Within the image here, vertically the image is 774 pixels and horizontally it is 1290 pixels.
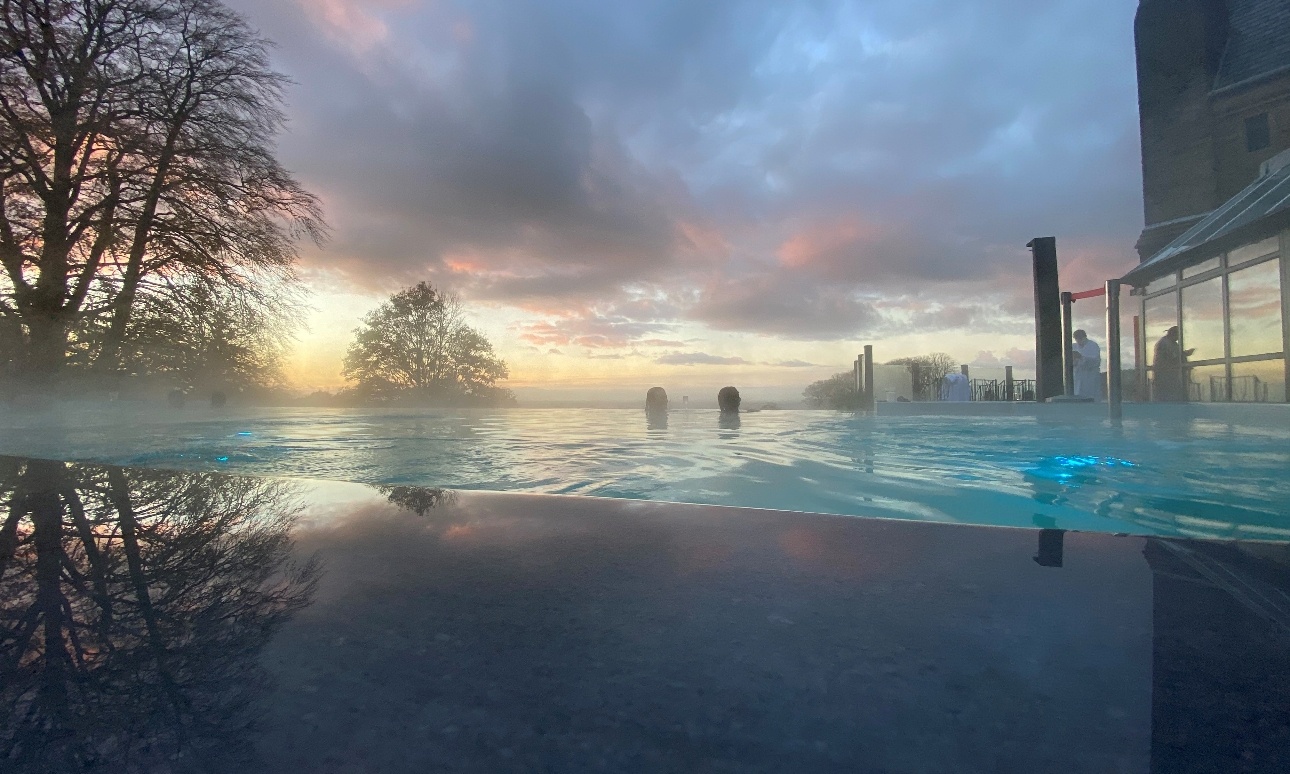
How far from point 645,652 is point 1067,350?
13783mm

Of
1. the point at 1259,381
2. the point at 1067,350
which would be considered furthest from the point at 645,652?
the point at 1259,381

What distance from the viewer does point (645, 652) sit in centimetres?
133

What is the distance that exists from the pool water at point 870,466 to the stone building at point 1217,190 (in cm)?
286

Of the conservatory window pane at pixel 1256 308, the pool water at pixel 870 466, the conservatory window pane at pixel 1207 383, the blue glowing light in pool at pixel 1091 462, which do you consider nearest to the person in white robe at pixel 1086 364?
the conservatory window pane at pixel 1207 383

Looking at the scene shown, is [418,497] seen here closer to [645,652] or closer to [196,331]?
[645,652]

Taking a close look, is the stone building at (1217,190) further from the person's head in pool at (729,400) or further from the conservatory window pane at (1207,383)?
the person's head in pool at (729,400)

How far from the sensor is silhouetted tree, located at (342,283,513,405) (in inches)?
1032

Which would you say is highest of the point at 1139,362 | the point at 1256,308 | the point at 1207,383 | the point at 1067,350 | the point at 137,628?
the point at 1256,308

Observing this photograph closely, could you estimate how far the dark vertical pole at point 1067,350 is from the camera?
12.0 meters

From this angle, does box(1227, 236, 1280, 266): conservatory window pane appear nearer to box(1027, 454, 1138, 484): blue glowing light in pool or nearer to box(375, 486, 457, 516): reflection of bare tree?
box(1027, 454, 1138, 484): blue glowing light in pool

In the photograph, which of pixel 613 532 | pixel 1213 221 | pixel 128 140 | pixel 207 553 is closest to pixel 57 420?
pixel 128 140

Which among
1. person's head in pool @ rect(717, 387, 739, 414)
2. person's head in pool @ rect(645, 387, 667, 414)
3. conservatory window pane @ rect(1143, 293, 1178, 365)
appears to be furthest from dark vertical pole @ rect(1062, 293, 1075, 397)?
person's head in pool @ rect(645, 387, 667, 414)

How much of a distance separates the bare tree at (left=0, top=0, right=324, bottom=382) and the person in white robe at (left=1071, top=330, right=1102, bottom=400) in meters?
17.5

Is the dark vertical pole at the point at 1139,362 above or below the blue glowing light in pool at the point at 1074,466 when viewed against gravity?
above
